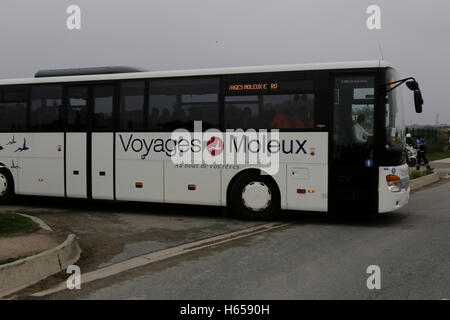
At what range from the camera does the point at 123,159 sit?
11.6 metres

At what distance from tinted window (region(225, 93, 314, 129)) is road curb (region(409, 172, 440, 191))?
30.4 feet

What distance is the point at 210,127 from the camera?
1072cm

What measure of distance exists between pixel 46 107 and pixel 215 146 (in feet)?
14.8

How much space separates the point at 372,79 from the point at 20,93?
328 inches

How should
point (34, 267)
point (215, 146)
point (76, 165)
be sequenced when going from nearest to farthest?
1. point (34, 267)
2. point (215, 146)
3. point (76, 165)

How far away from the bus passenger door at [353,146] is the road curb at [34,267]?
16.4ft

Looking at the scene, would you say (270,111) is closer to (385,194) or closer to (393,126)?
(393,126)

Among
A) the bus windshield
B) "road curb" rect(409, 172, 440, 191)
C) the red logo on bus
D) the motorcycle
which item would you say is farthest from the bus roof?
the motorcycle

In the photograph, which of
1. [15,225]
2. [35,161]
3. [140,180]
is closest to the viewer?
[15,225]

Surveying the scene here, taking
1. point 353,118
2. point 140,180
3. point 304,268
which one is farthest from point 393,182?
point 140,180

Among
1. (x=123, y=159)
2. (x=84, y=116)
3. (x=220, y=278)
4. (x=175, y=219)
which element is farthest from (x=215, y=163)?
(x=220, y=278)

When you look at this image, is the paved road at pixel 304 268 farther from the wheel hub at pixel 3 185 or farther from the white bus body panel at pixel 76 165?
the wheel hub at pixel 3 185

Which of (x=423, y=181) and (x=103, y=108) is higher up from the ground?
(x=103, y=108)

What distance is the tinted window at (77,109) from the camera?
473 inches
